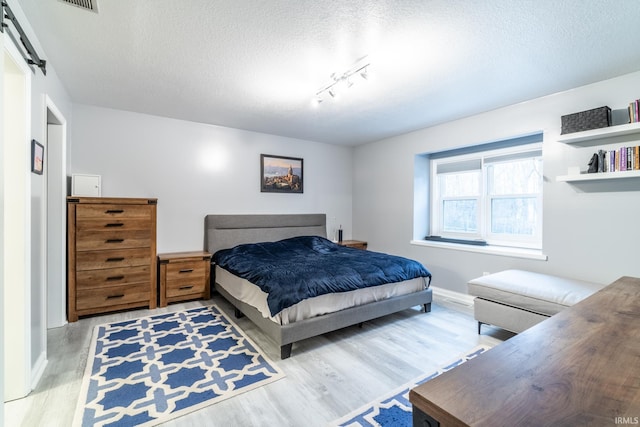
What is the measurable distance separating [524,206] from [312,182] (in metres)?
3.25

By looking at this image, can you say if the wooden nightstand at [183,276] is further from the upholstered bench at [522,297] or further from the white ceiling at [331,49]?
the upholstered bench at [522,297]

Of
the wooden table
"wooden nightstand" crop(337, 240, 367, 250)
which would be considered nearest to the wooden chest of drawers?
"wooden nightstand" crop(337, 240, 367, 250)

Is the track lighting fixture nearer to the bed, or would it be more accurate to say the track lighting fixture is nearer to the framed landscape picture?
the framed landscape picture

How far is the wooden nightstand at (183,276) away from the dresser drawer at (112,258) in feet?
0.69

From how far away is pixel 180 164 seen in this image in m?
4.06

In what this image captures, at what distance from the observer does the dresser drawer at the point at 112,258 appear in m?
3.10

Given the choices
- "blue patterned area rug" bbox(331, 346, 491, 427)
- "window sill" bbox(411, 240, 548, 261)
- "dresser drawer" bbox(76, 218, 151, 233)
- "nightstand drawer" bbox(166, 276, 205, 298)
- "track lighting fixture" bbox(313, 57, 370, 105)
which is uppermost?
"track lighting fixture" bbox(313, 57, 370, 105)

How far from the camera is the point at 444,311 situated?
3479mm

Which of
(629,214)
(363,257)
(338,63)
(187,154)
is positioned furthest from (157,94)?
(629,214)

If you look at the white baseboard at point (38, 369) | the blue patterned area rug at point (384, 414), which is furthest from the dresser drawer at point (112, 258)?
the blue patterned area rug at point (384, 414)

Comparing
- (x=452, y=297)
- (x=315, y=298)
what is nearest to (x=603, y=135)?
(x=452, y=297)

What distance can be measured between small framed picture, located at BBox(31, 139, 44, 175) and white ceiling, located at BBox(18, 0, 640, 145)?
0.82m

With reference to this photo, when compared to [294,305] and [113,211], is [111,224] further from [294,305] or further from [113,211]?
[294,305]

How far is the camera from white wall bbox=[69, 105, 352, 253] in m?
3.59
